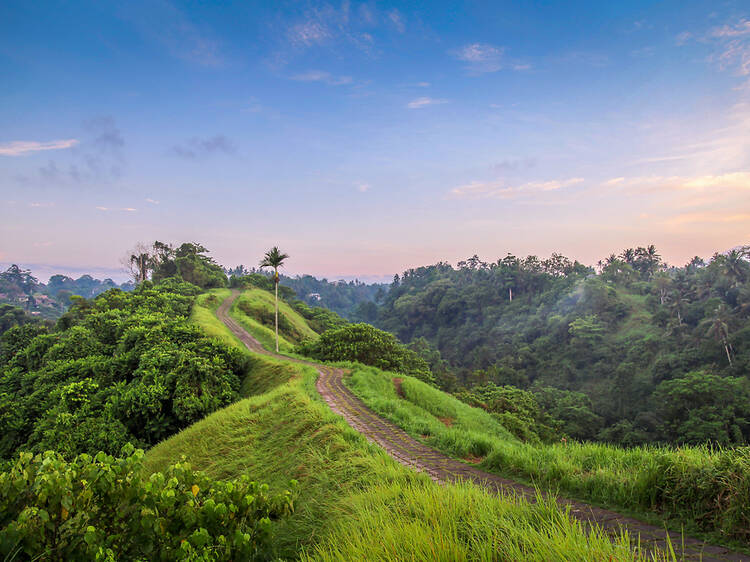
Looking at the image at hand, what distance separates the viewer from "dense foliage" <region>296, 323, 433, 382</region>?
23406mm

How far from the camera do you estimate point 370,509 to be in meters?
3.65

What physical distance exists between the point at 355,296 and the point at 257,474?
534ft

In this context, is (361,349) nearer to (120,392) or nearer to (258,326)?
(120,392)

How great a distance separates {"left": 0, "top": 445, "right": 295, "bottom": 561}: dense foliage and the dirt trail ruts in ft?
9.27

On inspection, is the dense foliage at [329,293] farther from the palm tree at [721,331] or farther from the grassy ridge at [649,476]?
the grassy ridge at [649,476]

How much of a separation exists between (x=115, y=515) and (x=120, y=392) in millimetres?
12760

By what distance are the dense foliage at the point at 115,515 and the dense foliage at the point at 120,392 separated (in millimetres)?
10887

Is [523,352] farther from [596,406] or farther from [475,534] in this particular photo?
[475,534]

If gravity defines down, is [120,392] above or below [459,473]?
below

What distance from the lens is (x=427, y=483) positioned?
13.2ft

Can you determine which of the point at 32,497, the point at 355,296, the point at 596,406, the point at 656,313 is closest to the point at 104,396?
the point at 32,497

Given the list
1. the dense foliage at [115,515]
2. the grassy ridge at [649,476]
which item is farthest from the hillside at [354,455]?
the dense foliage at [115,515]

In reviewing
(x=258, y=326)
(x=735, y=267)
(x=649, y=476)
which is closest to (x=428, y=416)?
(x=649, y=476)

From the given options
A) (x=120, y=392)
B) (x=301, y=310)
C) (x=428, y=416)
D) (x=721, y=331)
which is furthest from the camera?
(x=301, y=310)
